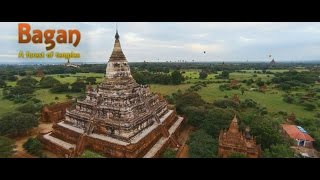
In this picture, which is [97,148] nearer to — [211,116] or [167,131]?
[167,131]

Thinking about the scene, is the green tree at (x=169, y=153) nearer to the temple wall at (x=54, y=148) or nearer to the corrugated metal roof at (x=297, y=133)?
the temple wall at (x=54, y=148)

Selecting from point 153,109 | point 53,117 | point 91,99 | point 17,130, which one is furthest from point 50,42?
point 53,117

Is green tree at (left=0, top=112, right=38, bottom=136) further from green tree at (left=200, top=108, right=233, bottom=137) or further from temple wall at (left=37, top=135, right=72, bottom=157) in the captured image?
green tree at (left=200, top=108, right=233, bottom=137)

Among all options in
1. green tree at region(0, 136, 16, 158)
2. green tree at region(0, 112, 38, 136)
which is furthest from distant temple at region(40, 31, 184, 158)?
green tree at region(0, 112, 38, 136)

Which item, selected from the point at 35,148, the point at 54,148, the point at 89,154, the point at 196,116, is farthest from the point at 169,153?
the point at 35,148

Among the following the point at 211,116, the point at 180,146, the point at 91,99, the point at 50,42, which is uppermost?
the point at 50,42

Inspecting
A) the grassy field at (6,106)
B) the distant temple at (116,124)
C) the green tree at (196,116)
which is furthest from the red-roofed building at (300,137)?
the grassy field at (6,106)
